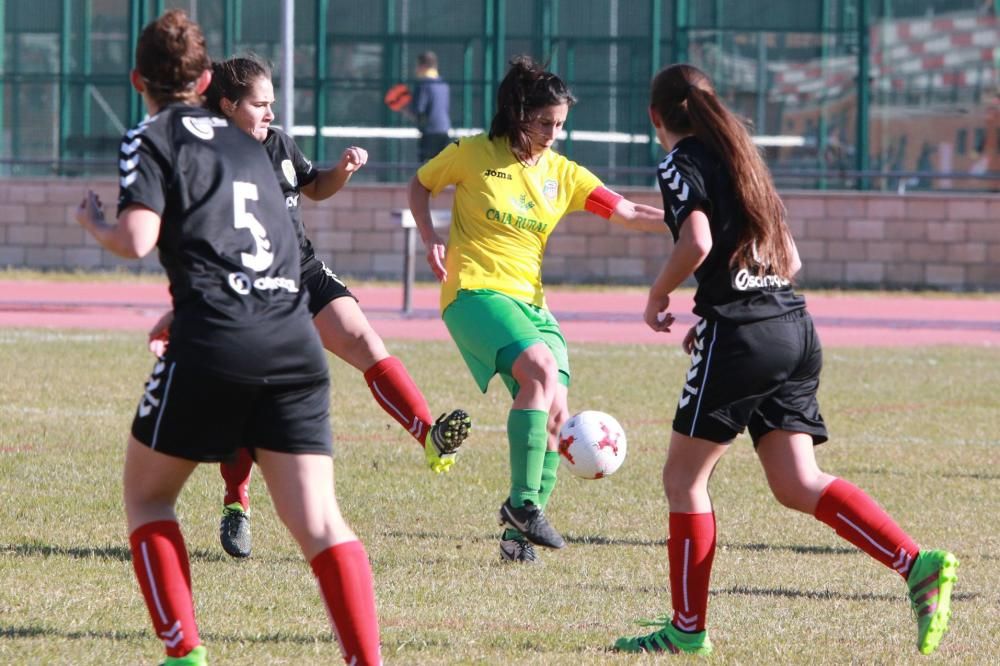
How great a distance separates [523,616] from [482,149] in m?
2.17

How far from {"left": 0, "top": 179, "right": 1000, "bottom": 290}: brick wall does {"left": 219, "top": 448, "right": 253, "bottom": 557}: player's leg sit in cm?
1503

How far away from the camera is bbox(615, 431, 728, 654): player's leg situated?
4.80 meters

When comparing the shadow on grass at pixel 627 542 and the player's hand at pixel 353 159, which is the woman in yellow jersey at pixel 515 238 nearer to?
the shadow on grass at pixel 627 542

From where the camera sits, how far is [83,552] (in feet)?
20.2

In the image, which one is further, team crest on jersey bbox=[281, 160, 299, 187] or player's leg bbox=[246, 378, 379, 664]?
team crest on jersey bbox=[281, 160, 299, 187]

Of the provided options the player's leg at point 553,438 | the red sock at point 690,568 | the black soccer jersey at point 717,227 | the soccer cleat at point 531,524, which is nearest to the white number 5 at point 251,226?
the black soccer jersey at point 717,227

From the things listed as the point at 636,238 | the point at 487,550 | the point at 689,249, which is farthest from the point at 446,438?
the point at 636,238

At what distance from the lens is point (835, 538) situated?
271 inches

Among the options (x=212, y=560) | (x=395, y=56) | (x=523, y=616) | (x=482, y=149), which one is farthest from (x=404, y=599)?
(x=395, y=56)

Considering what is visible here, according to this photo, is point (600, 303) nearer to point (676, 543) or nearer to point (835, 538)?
point (835, 538)

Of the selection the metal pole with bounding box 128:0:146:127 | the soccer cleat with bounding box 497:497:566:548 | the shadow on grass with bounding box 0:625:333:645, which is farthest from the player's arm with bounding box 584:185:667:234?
the metal pole with bounding box 128:0:146:127

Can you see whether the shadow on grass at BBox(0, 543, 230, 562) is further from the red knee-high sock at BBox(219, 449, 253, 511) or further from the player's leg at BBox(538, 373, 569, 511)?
the player's leg at BBox(538, 373, 569, 511)

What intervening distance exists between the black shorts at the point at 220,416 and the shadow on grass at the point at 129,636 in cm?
108

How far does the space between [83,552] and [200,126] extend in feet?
8.88
